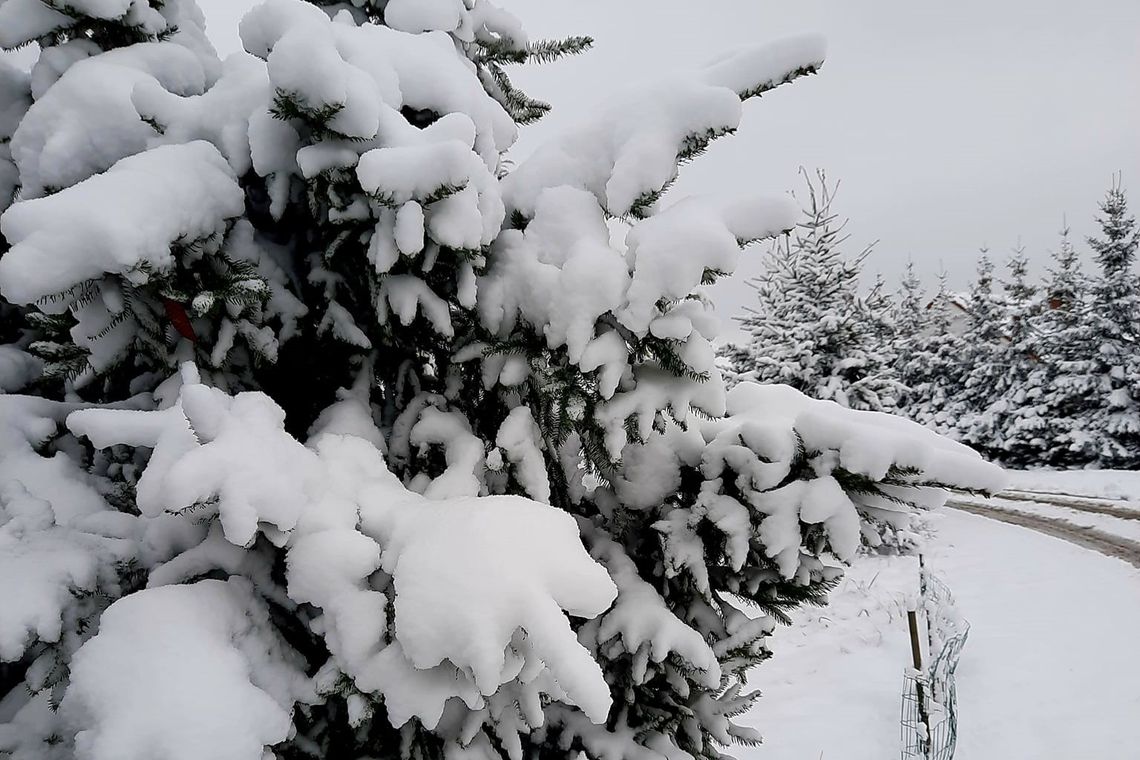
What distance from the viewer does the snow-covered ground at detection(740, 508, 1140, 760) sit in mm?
5387

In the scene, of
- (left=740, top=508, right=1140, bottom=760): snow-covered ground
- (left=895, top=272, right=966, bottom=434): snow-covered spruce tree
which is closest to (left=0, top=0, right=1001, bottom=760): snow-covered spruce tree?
(left=740, top=508, right=1140, bottom=760): snow-covered ground

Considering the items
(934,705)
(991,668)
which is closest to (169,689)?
(934,705)

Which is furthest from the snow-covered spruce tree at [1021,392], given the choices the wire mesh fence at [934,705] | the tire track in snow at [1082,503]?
the wire mesh fence at [934,705]

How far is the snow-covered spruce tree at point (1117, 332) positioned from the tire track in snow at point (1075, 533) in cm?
701

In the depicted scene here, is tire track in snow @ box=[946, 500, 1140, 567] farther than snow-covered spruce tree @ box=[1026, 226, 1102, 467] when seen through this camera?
No

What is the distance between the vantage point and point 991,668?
22.3ft

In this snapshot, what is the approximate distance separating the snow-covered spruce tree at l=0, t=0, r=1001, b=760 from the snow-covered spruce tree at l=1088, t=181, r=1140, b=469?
79.8ft

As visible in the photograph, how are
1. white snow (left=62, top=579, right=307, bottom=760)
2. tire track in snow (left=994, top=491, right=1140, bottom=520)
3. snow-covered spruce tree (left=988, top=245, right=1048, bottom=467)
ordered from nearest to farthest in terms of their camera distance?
white snow (left=62, top=579, right=307, bottom=760) → tire track in snow (left=994, top=491, right=1140, bottom=520) → snow-covered spruce tree (left=988, top=245, right=1048, bottom=467)

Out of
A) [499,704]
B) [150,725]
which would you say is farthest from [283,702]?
[499,704]

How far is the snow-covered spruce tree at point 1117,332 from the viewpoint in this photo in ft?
65.6

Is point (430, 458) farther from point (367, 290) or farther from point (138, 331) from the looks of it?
point (138, 331)

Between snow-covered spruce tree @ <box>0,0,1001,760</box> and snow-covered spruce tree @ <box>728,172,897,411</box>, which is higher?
snow-covered spruce tree @ <box>0,0,1001,760</box>

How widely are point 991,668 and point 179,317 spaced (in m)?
8.22

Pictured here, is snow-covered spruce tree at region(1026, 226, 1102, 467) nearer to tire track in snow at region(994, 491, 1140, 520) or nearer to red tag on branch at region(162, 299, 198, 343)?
tire track in snow at region(994, 491, 1140, 520)
